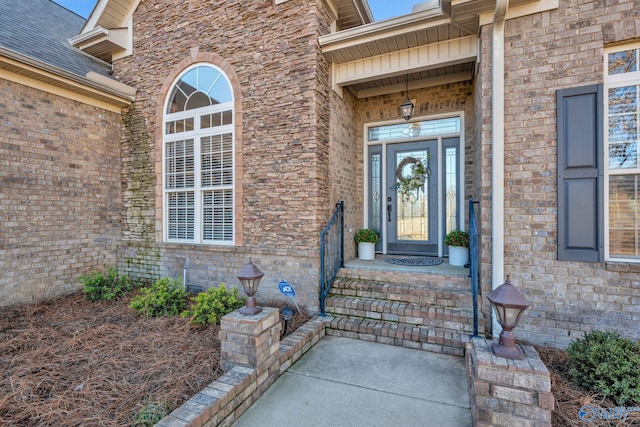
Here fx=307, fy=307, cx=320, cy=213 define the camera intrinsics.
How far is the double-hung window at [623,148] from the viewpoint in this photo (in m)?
3.01

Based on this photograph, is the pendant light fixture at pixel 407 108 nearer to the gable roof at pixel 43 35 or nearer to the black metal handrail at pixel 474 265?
the black metal handrail at pixel 474 265

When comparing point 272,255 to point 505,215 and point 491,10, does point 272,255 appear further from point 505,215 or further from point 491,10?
point 491,10

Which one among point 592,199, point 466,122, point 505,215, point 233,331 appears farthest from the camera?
point 466,122

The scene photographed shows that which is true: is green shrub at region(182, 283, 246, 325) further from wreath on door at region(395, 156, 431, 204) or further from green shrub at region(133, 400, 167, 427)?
wreath on door at region(395, 156, 431, 204)

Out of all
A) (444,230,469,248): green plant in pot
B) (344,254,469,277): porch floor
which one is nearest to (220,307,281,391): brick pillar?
(344,254,469,277): porch floor

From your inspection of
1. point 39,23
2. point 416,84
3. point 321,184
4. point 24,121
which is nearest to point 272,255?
point 321,184

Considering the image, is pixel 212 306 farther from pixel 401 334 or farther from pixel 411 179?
pixel 411 179

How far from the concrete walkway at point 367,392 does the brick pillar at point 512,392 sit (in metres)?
0.40

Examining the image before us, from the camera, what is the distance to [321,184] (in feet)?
13.8

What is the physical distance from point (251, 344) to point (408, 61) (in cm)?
400

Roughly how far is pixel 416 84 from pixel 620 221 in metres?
3.31

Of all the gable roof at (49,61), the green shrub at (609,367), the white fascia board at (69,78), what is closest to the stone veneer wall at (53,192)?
the gable roof at (49,61)

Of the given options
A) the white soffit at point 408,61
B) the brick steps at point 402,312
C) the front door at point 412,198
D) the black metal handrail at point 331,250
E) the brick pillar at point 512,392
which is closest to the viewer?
the brick pillar at point 512,392

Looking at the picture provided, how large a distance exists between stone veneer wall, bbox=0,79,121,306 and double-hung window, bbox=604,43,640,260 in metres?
7.09
